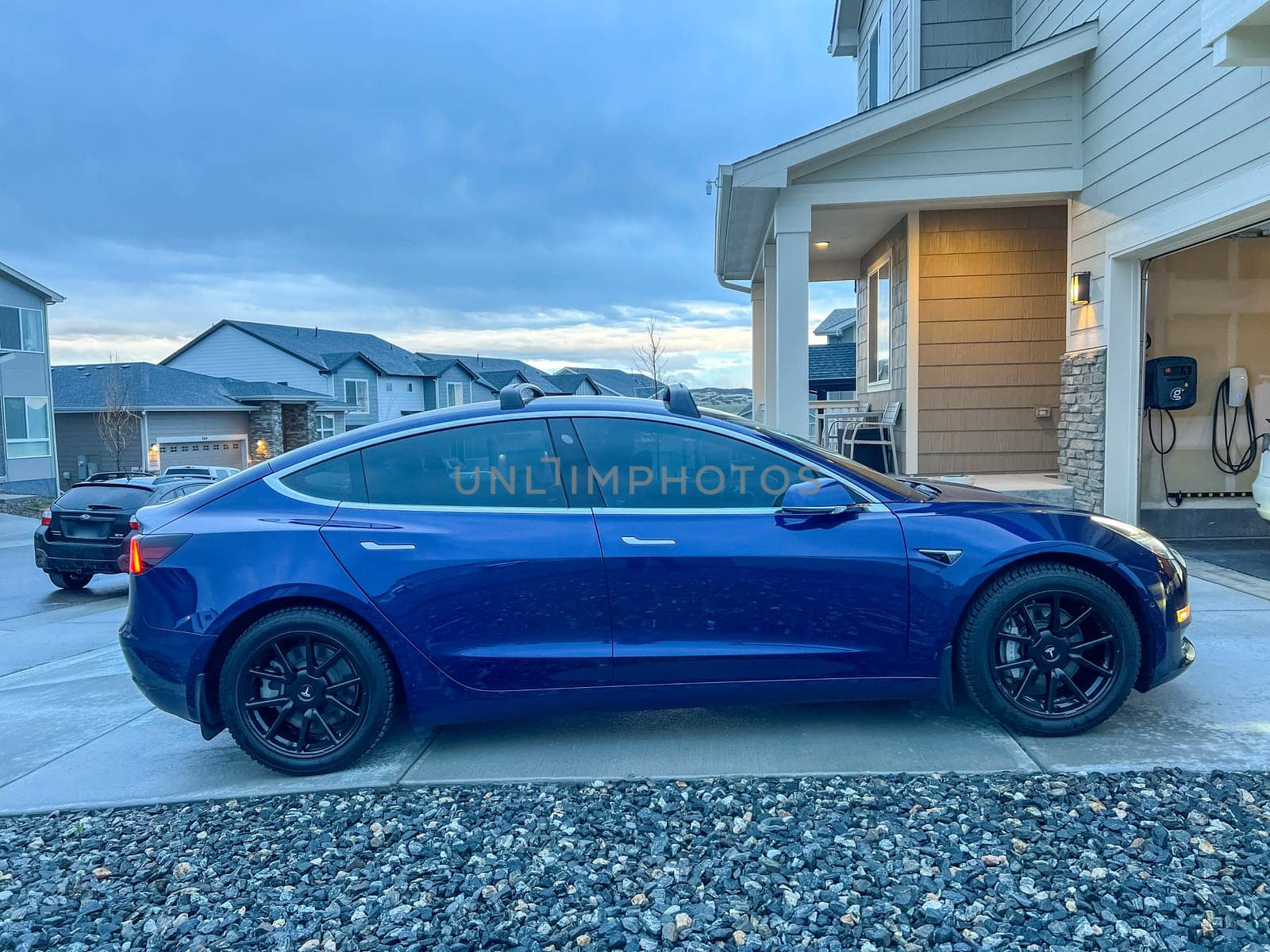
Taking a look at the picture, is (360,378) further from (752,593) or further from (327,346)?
(752,593)

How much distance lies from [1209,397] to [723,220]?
201 inches

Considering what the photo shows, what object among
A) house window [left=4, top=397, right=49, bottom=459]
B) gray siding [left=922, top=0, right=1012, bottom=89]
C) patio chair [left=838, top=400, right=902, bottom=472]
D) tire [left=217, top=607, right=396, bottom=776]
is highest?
gray siding [left=922, top=0, right=1012, bottom=89]

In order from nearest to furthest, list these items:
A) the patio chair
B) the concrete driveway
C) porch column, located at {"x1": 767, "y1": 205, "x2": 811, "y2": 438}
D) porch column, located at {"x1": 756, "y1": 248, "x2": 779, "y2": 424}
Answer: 1. the concrete driveway
2. porch column, located at {"x1": 767, "y1": 205, "x2": 811, "y2": 438}
3. the patio chair
4. porch column, located at {"x1": 756, "y1": 248, "x2": 779, "y2": 424}

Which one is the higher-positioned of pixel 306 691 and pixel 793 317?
pixel 793 317

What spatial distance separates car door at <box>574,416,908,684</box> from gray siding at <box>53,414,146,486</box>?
3557 cm

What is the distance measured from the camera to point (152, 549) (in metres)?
3.07

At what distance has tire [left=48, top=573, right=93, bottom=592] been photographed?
10.2 m

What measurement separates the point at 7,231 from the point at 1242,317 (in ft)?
127

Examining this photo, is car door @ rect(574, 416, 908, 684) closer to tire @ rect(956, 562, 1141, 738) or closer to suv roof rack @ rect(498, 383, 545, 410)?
tire @ rect(956, 562, 1141, 738)

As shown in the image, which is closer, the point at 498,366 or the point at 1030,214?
the point at 1030,214

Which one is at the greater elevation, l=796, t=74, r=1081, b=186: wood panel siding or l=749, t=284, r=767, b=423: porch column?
l=796, t=74, r=1081, b=186: wood panel siding

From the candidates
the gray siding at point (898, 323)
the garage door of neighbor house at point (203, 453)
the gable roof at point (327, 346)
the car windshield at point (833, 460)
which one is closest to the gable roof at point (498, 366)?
the gable roof at point (327, 346)

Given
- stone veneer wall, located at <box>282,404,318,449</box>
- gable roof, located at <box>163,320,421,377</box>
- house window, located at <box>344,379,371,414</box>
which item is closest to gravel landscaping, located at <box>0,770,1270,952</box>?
stone veneer wall, located at <box>282,404,318,449</box>

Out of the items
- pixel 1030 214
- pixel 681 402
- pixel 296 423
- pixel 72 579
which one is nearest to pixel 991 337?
pixel 1030 214
